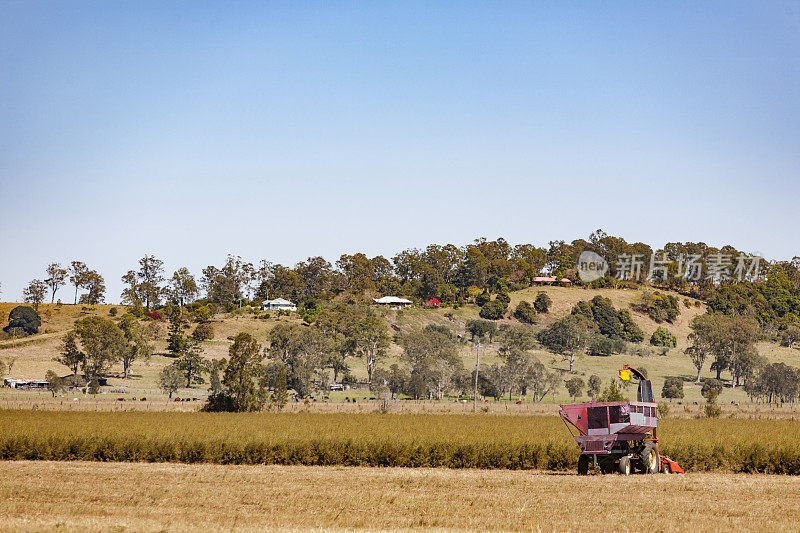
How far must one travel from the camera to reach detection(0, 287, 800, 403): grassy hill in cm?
11300

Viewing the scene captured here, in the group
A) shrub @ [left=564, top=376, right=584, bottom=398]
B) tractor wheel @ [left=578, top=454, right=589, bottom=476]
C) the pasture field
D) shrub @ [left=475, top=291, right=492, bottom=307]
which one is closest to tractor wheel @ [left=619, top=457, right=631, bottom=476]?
tractor wheel @ [left=578, top=454, right=589, bottom=476]

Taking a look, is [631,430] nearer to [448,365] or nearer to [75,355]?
[448,365]

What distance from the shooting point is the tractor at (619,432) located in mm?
27953

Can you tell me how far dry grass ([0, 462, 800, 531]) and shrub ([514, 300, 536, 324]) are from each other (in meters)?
147

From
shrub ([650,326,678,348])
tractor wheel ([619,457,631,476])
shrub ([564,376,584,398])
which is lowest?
shrub ([564,376,584,398])

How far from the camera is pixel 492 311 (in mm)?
175500

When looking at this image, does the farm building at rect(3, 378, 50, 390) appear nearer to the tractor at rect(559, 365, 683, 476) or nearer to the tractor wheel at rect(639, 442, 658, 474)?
the tractor at rect(559, 365, 683, 476)

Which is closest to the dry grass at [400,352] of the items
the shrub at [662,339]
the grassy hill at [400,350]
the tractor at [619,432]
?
the grassy hill at [400,350]

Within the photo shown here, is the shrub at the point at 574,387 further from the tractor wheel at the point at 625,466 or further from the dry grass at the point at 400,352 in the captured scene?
the tractor wheel at the point at 625,466

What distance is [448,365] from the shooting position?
10462 cm

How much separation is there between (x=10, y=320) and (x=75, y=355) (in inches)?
Answer: 1861

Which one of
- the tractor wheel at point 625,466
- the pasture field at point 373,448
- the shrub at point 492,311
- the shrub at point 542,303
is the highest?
the shrub at point 542,303

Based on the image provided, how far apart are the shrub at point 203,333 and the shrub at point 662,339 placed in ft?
301

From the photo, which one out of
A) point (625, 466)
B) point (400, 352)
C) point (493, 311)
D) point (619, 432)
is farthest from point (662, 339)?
point (619, 432)
